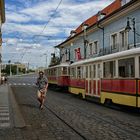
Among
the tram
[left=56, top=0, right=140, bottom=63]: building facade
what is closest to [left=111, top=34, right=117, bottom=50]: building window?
[left=56, top=0, right=140, bottom=63]: building facade

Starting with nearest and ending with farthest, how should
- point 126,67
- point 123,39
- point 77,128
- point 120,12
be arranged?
point 77,128, point 126,67, point 120,12, point 123,39

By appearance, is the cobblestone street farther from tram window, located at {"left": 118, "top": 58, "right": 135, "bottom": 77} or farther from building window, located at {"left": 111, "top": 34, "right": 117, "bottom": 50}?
building window, located at {"left": 111, "top": 34, "right": 117, "bottom": 50}

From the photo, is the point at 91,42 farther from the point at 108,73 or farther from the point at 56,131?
the point at 56,131

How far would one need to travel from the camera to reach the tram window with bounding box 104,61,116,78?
20722mm

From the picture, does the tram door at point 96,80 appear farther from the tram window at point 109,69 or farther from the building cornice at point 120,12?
the building cornice at point 120,12

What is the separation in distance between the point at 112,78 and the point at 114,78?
39 cm

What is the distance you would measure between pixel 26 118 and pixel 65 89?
94.3ft

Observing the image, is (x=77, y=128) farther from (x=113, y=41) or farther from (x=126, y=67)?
(x=113, y=41)

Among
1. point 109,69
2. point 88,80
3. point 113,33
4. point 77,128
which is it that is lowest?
point 77,128

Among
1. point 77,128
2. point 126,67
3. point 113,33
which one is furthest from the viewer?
point 113,33

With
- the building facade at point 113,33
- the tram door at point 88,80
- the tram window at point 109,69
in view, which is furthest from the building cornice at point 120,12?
the tram window at point 109,69

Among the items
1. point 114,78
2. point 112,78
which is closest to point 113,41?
point 112,78

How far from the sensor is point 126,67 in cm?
1873

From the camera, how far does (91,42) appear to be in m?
47.4
